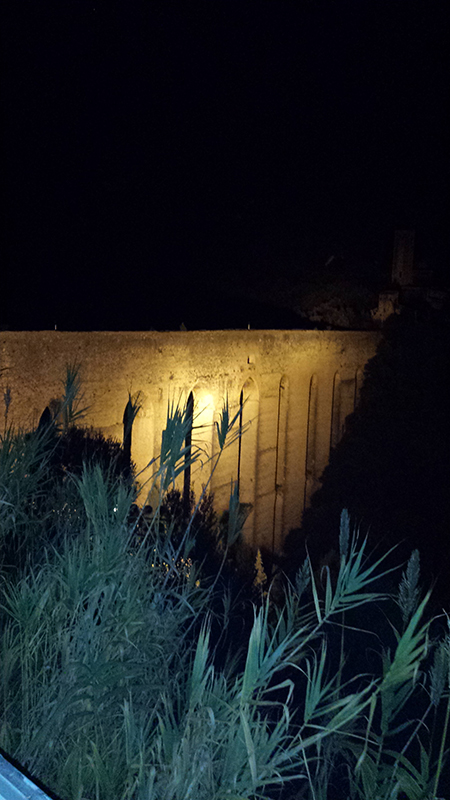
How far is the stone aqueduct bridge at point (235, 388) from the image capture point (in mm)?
7793

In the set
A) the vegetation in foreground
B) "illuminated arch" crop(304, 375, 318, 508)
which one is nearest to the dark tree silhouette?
"illuminated arch" crop(304, 375, 318, 508)

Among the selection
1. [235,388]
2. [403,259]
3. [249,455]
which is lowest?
[249,455]

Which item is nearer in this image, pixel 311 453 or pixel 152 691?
pixel 152 691

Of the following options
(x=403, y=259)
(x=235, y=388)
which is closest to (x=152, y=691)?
(x=235, y=388)

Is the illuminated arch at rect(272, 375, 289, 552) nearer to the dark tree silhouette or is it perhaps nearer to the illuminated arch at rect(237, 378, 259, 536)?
the dark tree silhouette

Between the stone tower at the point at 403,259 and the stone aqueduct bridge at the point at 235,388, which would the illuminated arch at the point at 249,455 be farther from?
the stone tower at the point at 403,259

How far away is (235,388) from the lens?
1194 centimetres

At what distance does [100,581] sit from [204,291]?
20.7m

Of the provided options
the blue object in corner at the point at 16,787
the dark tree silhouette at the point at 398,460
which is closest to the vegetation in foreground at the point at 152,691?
the blue object in corner at the point at 16,787

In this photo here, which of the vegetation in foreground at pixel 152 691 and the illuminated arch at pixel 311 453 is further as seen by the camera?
the illuminated arch at pixel 311 453

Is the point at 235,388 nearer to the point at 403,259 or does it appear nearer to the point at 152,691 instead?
the point at 152,691

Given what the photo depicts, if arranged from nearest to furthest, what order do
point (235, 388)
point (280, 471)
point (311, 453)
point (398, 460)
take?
point (235, 388)
point (280, 471)
point (311, 453)
point (398, 460)

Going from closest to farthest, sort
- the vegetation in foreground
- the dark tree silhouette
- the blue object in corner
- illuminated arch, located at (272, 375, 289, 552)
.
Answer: the blue object in corner
the vegetation in foreground
illuminated arch, located at (272, 375, 289, 552)
the dark tree silhouette

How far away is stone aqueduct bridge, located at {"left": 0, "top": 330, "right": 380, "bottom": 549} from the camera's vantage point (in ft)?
25.6
